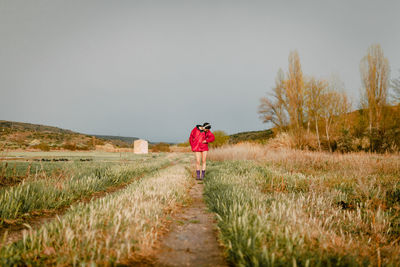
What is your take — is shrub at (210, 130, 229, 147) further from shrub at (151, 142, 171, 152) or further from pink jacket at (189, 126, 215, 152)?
pink jacket at (189, 126, 215, 152)

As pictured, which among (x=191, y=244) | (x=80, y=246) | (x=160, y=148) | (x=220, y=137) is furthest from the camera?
(x=160, y=148)

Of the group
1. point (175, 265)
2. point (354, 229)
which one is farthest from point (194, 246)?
point (354, 229)

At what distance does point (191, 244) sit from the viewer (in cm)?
220

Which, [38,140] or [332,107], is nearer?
[38,140]

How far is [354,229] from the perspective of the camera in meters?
2.63

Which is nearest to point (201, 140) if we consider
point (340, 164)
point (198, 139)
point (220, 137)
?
point (198, 139)

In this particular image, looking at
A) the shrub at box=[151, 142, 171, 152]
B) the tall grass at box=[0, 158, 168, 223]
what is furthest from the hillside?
the shrub at box=[151, 142, 171, 152]

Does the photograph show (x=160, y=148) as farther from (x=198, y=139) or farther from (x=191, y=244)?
(x=191, y=244)

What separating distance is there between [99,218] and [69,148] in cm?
2844

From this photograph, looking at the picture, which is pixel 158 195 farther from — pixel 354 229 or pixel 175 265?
pixel 354 229

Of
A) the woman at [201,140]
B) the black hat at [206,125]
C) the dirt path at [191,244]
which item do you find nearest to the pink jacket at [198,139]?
the woman at [201,140]

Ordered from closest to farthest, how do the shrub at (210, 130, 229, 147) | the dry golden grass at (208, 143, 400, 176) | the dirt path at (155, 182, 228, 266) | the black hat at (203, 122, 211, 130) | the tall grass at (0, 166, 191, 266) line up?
the tall grass at (0, 166, 191, 266) → the dirt path at (155, 182, 228, 266) → the dry golden grass at (208, 143, 400, 176) → the black hat at (203, 122, 211, 130) → the shrub at (210, 130, 229, 147)

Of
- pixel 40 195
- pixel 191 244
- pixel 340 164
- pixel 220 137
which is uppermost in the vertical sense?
pixel 220 137

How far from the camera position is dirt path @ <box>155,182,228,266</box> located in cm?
182
